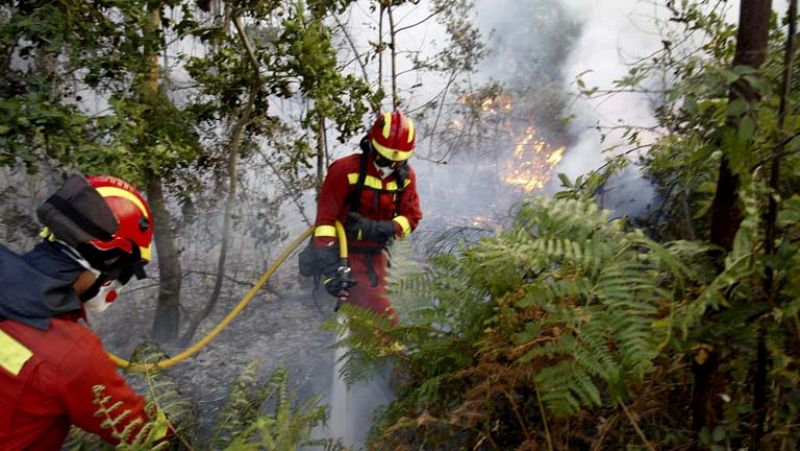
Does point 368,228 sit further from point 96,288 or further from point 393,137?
point 96,288

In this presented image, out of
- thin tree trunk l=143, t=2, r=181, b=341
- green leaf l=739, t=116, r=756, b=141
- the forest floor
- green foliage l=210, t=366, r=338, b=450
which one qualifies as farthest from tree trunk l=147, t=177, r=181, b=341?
green leaf l=739, t=116, r=756, b=141

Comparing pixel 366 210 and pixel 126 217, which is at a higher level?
pixel 366 210

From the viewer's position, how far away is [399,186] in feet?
15.0

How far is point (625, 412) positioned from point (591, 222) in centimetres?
53

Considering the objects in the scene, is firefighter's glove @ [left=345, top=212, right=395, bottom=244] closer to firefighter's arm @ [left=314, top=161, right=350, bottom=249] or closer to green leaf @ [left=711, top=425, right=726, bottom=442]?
firefighter's arm @ [left=314, top=161, right=350, bottom=249]

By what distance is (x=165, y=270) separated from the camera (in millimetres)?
5879

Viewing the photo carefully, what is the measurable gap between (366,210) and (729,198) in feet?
11.0

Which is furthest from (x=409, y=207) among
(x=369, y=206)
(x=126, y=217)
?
(x=126, y=217)

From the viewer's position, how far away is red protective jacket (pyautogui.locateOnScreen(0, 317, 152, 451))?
→ 6.50ft

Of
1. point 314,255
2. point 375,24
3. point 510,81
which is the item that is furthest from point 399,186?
point 510,81

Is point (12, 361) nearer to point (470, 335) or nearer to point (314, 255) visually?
point (470, 335)

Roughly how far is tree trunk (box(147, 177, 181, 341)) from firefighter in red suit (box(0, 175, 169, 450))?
3.20 metres

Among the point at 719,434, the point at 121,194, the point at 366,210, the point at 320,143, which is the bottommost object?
the point at 719,434

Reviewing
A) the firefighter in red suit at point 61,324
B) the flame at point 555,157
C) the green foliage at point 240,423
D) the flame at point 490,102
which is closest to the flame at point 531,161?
the flame at point 555,157
